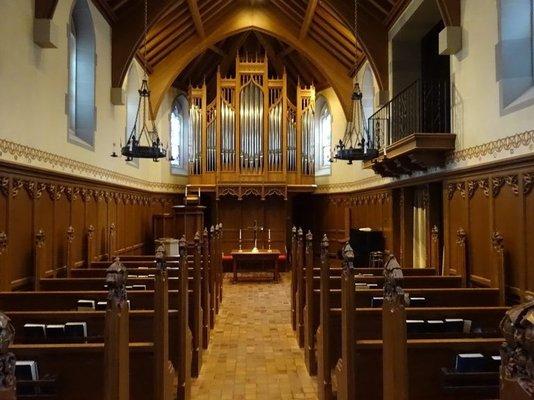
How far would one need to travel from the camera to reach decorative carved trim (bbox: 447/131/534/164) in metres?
5.23

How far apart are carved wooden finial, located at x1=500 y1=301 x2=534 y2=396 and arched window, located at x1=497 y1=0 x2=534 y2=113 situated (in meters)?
5.01

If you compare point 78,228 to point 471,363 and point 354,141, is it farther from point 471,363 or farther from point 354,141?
point 354,141

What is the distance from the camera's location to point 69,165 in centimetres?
773

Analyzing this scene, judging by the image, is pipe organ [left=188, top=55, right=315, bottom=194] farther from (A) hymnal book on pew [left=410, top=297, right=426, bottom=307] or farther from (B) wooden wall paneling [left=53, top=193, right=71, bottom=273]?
(A) hymnal book on pew [left=410, top=297, right=426, bottom=307]

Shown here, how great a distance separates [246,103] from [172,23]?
3.51 meters

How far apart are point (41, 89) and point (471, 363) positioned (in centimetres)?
613

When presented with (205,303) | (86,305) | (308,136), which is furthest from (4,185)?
(308,136)

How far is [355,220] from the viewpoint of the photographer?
519 inches

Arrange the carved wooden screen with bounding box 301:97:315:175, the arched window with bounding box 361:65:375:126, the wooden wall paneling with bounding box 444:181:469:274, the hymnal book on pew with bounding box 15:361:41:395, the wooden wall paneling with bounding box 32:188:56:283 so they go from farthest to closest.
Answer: the carved wooden screen with bounding box 301:97:315:175 < the arched window with bounding box 361:65:375:126 < the wooden wall paneling with bounding box 444:181:469:274 < the wooden wall paneling with bounding box 32:188:56:283 < the hymnal book on pew with bounding box 15:361:41:395

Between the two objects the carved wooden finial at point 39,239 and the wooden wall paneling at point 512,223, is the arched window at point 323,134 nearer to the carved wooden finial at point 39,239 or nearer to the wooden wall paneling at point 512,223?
the wooden wall paneling at point 512,223

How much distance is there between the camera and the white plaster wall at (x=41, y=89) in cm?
565

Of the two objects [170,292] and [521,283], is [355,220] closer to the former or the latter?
[521,283]

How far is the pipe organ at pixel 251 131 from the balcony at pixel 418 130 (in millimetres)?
5250

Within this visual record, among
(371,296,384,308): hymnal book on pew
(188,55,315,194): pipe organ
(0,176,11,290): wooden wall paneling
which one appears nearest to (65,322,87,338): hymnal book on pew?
(0,176,11,290): wooden wall paneling
